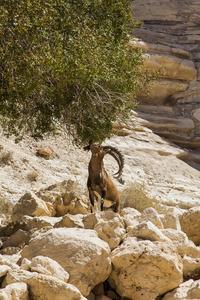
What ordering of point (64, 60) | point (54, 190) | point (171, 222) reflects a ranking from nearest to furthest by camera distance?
point (171, 222) < point (64, 60) < point (54, 190)

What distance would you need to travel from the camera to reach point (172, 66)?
22.6 m

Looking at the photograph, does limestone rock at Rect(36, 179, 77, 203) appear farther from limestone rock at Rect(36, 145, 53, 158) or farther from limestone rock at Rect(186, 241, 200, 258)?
limestone rock at Rect(36, 145, 53, 158)

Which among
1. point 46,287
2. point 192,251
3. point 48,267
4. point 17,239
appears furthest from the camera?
point 17,239

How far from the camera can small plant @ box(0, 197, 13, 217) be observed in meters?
9.12

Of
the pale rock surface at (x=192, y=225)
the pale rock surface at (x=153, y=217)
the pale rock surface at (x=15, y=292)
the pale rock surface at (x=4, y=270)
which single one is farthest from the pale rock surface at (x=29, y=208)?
the pale rock surface at (x=15, y=292)

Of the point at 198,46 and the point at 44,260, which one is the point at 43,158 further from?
the point at 198,46

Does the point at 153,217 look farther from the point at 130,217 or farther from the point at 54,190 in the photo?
the point at 54,190

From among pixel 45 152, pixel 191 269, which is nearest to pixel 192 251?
pixel 191 269

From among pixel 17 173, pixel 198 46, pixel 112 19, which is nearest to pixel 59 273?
pixel 112 19

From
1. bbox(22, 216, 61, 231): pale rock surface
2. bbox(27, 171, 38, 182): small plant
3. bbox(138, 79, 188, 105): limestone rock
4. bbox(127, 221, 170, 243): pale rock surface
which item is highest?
bbox(138, 79, 188, 105): limestone rock

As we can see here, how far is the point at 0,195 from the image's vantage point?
10.3m

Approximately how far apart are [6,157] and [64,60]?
700cm

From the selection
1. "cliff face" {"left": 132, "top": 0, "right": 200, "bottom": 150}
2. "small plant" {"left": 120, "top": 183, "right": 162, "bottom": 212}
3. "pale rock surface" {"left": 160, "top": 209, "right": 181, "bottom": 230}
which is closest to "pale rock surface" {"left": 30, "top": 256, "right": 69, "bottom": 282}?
"pale rock surface" {"left": 160, "top": 209, "right": 181, "bottom": 230}

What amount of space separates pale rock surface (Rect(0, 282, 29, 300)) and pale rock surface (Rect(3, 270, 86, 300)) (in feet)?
0.24
